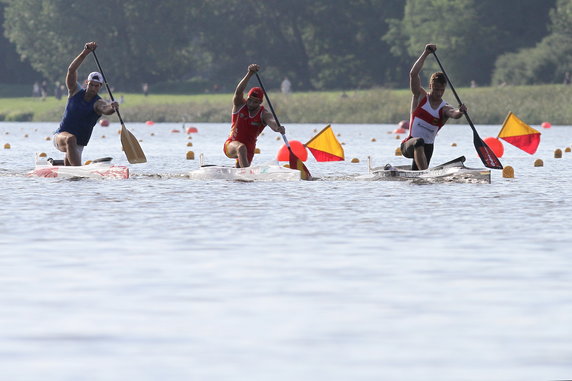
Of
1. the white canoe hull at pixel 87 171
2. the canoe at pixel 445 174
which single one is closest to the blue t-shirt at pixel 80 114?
the white canoe hull at pixel 87 171

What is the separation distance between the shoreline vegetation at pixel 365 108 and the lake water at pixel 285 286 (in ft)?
166

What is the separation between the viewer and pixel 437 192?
19031 millimetres

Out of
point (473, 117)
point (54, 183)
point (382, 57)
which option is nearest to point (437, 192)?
point (54, 183)

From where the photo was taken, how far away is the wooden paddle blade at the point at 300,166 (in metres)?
22.2

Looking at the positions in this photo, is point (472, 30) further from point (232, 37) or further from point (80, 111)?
point (80, 111)

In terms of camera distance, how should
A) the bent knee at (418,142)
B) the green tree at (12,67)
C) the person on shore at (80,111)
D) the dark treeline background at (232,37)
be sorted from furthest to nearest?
the green tree at (12,67) < the dark treeline background at (232,37) < the person on shore at (80,111) < the bent knee at (418,142)

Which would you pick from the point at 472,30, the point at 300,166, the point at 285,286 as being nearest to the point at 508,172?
the point at 300,166

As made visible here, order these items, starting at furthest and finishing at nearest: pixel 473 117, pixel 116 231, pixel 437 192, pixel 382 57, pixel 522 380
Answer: pixel 382 57
pixel 473 117
pixel 437 192
pixel 116 231
pixel 522 380

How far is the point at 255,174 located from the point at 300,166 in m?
A: 1.20

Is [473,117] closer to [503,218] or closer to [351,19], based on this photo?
[351,19]

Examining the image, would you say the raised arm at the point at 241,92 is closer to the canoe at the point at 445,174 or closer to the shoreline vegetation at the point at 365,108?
the canoe at the point at 445,174

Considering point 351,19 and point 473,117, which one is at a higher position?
point 351,19

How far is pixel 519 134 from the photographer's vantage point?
2558 cm

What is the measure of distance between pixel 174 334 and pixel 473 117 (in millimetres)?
61878
